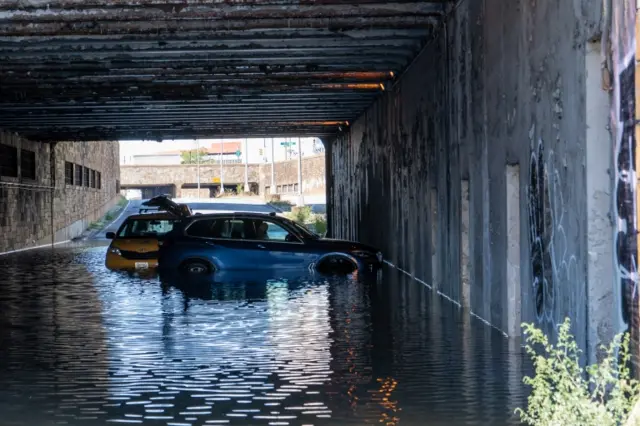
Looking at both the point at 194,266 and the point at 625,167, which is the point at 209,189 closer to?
the point at 194,266

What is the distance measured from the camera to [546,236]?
10391mm

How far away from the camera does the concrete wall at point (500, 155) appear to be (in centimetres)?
920

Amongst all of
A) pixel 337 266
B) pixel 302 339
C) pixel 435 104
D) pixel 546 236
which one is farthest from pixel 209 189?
pixel 546 236

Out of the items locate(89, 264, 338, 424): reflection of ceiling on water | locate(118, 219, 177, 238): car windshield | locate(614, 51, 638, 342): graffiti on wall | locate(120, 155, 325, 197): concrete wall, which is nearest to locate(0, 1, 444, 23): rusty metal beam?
locate(89, 264, 338, 424): reflection of ceiling on water

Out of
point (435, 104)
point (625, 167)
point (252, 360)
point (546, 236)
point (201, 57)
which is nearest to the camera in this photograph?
point (625, 167)

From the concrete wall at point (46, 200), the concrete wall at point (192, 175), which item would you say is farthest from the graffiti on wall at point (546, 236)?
the concrete wall at point (192, 175)

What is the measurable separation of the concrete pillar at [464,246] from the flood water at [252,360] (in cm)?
43

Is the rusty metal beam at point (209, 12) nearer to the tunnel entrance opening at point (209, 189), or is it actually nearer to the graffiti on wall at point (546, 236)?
the graffiti on wall at point (546, 236)

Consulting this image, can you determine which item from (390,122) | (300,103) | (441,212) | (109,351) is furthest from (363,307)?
(300,103)

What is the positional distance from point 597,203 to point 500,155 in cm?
440

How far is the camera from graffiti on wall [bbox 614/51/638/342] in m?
7.39

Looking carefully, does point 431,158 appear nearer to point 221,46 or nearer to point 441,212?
point 441,212

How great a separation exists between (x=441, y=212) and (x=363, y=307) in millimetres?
2869

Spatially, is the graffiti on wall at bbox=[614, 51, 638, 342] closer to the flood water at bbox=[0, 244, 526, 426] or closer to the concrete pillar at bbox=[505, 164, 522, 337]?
the flood water at bbox=[0, 244, 526, 426]
